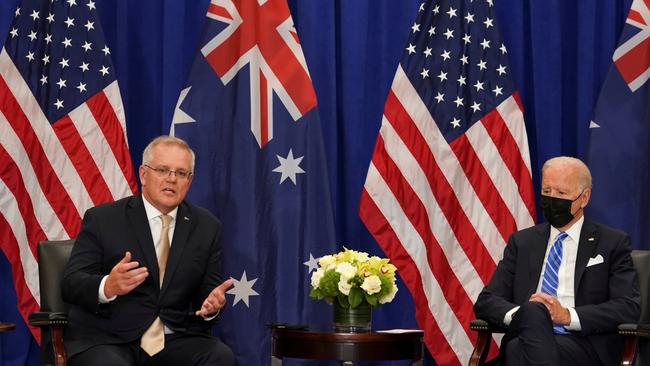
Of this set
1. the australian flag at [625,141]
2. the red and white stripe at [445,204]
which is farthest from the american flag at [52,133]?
the australian flag at [625,141]

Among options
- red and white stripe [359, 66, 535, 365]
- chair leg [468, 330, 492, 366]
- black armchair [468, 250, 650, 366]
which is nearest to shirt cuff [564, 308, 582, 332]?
black armchair [468, 250, 650, 366]

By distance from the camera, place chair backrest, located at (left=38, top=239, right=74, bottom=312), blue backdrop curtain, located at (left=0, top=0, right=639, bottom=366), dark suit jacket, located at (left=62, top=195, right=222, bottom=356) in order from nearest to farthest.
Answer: dark suit jacket, located at (left=62, top=195, right=222, bottom=356), chair backrest, located at (left=38, top=239, right=74, bottom=312), blue backdrop curtain, located at (left=0, top=0, right=639, bottom=366)

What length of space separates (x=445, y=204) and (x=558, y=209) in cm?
118

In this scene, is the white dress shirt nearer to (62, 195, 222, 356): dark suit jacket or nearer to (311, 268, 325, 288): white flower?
(311, 268, 325, 288): white flower

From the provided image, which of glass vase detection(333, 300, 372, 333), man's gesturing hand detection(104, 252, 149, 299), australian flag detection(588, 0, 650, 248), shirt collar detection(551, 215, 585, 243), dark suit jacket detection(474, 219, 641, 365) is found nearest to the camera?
man's gesturing hand detection(104, 252, 149, 299)

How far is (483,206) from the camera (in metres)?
6.18

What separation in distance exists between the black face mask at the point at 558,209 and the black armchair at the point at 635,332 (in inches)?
18.1

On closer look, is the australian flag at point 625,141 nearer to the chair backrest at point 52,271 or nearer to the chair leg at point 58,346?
the chair backrest at point 52,271

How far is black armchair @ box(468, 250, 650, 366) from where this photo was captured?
4652mm

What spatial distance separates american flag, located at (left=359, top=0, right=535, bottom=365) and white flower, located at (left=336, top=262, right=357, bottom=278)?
1.26 meters

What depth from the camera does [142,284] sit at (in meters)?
4.71

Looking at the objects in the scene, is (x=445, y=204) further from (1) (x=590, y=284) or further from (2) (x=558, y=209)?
(1) (x=590, y=284)

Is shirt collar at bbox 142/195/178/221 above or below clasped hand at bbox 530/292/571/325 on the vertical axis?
above

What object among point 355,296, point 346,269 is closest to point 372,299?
point 355,296
